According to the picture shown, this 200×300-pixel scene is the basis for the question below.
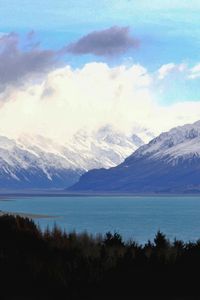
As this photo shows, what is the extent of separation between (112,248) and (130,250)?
682 mm

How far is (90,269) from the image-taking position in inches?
853

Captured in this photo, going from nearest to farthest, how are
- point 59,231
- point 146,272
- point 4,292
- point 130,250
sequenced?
point 4,292, point 146,272, point 130,250, point 59,231

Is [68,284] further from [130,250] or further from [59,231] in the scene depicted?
[59,231]

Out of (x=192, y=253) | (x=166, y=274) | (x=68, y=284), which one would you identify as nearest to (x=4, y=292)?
(x=68, y=284)

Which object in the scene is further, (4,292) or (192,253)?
(192,253)

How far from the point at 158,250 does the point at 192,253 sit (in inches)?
44.2

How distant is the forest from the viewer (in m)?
20.7

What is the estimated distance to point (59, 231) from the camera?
26688 mm

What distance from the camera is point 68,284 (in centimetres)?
2083

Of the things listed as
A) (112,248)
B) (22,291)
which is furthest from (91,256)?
(22,291)

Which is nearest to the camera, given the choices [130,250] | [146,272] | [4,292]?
[4,292]

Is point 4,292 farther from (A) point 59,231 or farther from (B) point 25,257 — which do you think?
(A) point 59,231

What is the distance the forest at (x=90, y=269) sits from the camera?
2072 cm

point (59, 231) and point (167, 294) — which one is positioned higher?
point (59, 231)
